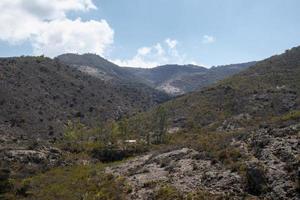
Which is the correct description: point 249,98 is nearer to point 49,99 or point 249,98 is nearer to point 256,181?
point 49,99

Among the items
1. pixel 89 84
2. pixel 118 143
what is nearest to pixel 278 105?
pixel 118 143

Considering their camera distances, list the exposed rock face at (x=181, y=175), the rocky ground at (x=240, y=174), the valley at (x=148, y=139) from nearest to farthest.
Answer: the rocky ground at (x=240, y=174)
the exposed rock face at (x=181, y=175)
the valley at (x=148, y=139)

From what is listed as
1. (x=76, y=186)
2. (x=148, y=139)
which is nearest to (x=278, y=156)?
(x=76, y=186)

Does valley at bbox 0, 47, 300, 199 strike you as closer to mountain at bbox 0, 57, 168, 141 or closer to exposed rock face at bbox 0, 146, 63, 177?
exposed rock face at bbox 0, 146, 63, 177

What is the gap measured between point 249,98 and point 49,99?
51920 mm

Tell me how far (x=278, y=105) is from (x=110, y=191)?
56.3 meters

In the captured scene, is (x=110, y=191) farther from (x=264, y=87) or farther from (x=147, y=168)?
(x=264, y=87)

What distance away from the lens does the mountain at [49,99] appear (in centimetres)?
8688

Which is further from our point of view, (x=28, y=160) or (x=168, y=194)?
(x=28, y=160)

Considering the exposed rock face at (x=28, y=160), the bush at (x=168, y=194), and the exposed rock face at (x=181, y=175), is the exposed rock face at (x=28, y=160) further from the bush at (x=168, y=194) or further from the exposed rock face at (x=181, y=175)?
the bush at (x=168, y=194)

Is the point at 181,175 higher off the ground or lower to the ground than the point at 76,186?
higher

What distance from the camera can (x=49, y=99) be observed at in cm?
10775

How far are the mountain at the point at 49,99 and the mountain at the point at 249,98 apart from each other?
25970 mm

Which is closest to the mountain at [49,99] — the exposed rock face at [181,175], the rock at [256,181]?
the exposed rock face at [181,175]
